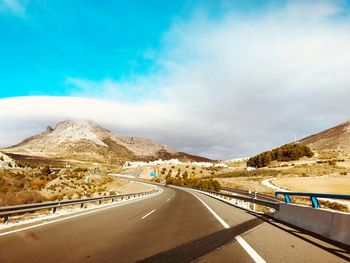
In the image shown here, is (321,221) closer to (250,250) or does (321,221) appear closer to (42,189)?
(250,250)

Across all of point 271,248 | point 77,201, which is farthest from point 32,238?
point 77,201

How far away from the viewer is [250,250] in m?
8.68

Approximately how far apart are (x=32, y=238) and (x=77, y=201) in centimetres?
1087

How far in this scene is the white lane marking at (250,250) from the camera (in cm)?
765

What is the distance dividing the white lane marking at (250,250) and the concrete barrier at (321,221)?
2.40m

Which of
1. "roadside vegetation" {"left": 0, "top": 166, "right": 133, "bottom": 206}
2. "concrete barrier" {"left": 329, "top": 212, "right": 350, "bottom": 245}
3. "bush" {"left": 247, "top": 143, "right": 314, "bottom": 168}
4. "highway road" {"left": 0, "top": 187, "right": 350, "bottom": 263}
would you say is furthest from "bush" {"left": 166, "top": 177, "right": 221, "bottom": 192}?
"concrete barrier" {"left": 329, "top": 212, "right": 350, "bottom": 245}

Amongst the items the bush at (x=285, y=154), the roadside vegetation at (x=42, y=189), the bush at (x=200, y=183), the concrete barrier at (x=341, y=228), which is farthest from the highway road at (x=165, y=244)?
the bush at (x=285, y=154)

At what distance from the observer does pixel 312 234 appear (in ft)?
37.2

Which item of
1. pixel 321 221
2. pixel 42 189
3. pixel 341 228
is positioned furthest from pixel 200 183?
pixel 341 228

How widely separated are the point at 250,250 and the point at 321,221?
3609 mm

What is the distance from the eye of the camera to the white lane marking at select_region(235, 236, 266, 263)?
765 centimetres

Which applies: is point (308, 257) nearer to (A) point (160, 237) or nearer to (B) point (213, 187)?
(A) point (160, 237)

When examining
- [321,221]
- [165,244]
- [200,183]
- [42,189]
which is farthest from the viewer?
[200,183]

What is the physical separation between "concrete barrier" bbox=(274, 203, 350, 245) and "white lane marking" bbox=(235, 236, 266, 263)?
2.40 meters
